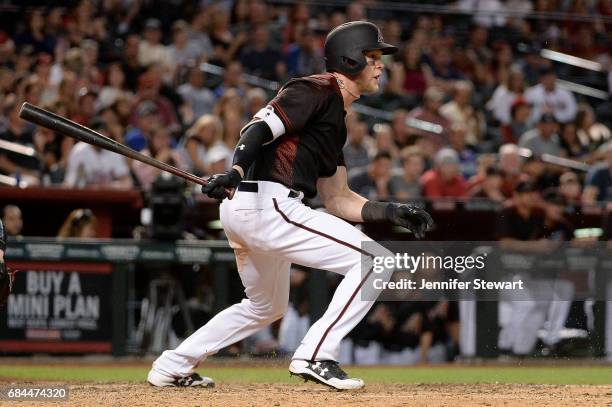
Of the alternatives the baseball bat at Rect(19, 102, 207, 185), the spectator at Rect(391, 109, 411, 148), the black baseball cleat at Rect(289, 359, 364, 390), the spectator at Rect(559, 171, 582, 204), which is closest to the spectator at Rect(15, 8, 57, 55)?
the spectator at Rect(391, 109, 411, 148)

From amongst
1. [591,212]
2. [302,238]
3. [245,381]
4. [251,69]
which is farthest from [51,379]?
[251,69]

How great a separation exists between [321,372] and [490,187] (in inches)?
221

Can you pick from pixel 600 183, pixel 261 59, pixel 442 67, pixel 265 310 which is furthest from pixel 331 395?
pixel 442 67

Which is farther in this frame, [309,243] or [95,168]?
[95,168]

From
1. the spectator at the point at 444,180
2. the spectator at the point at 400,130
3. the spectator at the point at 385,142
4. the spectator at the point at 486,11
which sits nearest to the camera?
the spectator at the point at 444,180

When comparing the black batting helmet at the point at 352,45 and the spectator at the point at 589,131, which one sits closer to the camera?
the black batting helmet at the point at 352,45

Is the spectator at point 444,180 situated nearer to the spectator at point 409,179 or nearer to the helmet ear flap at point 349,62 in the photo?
the spectator at point 409,179

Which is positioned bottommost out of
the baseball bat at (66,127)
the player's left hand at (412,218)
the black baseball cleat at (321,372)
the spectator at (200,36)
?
the black baseball cleat at (321,372)

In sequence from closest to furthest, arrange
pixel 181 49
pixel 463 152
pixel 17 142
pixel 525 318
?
pixel 525 318 < pixel 17 142 < pixel 463 152 < pixel 181 49

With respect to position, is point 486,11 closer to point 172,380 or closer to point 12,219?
point 12,219

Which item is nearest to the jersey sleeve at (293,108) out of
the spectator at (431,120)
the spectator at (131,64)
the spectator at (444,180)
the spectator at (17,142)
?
the spectator at (17,142)

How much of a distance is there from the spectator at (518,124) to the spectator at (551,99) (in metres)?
0.41

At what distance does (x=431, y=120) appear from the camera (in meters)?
13.4

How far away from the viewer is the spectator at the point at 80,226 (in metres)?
9.89
